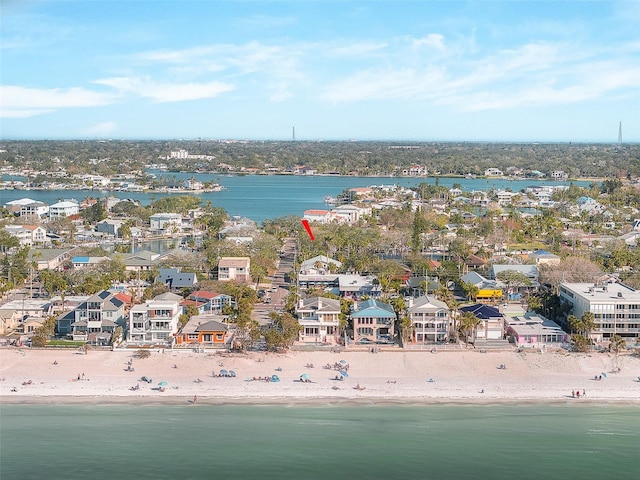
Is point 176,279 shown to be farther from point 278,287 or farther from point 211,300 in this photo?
point 278,287

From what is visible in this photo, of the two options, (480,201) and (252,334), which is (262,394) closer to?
(252,334)

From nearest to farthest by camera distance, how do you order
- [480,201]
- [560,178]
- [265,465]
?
[265,465] < [480,201] < [560,178]

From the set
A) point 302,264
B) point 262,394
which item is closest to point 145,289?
point 302,264

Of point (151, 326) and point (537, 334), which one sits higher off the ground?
point (151, 326)

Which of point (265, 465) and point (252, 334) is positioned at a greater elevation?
point (252, 334)

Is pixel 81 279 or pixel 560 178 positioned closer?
pixel 81 279

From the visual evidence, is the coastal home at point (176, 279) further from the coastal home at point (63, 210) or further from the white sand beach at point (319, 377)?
the coastal home at point (63, 210)

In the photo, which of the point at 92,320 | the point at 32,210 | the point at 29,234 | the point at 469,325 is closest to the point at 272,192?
the point at 32,210
